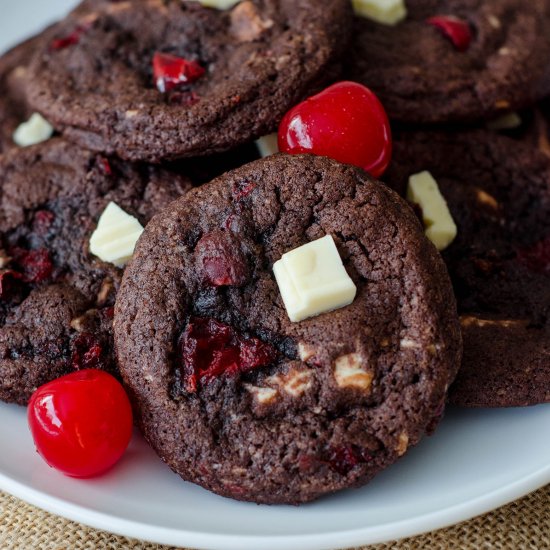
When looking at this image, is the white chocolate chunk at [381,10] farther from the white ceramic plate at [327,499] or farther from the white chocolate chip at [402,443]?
the white chocolate chip at [402,443]

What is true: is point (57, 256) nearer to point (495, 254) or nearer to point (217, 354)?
point (217, 354)

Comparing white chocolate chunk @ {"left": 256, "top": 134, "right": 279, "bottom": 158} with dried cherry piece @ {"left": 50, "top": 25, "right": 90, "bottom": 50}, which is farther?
dried cherry piece @ {"left": 50, "top": 25, "right": 90, "bottom": 50}

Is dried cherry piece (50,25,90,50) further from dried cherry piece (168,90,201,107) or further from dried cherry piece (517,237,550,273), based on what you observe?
dried cherry piece (517,237,550,273)

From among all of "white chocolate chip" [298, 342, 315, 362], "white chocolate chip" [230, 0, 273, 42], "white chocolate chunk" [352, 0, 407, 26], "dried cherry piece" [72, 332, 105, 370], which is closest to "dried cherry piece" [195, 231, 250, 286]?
"white chocolate chip" [298, 342, 315, 362]

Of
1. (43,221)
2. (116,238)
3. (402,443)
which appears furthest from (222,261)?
(43,221)

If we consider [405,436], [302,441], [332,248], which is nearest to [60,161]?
[332,248]
